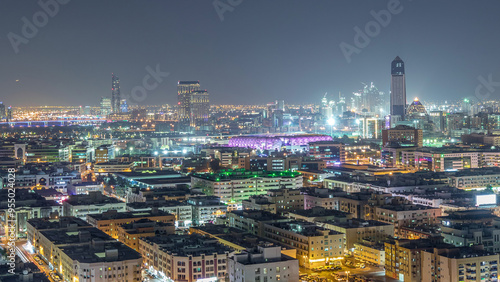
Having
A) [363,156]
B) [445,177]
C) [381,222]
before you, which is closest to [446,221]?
[381,222]

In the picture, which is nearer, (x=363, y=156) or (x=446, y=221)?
(x=446, y=221)

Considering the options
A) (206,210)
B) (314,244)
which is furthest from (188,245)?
(206,210)

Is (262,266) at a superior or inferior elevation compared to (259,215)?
inferior

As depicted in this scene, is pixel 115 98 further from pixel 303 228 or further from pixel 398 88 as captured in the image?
pixel 303 228

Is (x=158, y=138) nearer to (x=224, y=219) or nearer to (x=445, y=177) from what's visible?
(x=445, y=177)

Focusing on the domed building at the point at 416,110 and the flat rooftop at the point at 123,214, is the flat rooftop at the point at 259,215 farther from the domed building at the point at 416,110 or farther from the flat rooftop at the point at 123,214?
the domed building at the point at 416,110

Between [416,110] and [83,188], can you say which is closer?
[83,188]

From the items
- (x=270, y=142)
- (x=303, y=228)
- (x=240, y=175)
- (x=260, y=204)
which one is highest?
(x=270, y=142)

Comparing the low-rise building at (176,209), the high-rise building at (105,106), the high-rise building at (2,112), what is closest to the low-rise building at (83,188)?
the low-rise building at (176,209)
